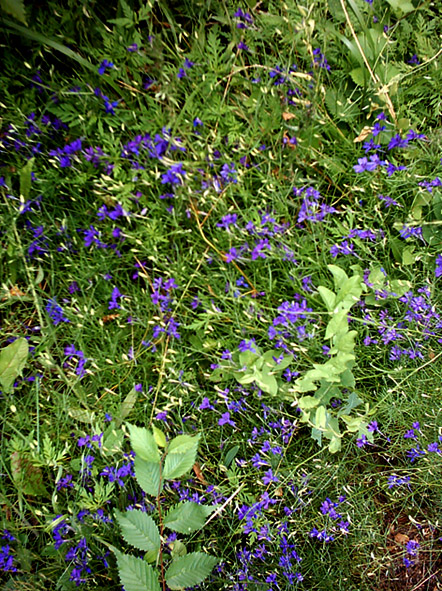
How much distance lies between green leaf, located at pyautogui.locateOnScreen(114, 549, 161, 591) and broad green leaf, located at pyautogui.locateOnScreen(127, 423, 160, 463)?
297 millimetres

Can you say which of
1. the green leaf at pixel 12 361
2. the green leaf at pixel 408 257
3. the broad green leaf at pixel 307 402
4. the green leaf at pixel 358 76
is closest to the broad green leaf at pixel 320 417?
the broad green leaf at pixel 307 402

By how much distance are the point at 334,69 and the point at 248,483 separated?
2.00 metres

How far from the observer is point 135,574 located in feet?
5.29

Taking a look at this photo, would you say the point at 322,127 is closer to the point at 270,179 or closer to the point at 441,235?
the point at 270,179

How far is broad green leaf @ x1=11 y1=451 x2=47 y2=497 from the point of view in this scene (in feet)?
7.00

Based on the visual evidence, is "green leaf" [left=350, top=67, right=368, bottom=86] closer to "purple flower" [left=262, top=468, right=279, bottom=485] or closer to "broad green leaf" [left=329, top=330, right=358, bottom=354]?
"broad green leaf" [left=329, top=330, right=358, bottom=354]

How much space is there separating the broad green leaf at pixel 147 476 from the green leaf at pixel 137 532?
8 centimetres

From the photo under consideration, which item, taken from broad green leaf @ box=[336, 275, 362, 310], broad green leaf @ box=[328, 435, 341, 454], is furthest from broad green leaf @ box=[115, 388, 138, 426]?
broad green leaf @ box=[336, 275, 362, 310]

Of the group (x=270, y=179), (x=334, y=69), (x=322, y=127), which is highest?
(x=334, y=69)

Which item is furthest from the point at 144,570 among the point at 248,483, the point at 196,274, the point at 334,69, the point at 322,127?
the point at 334,69

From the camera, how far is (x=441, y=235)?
2277 millimetres

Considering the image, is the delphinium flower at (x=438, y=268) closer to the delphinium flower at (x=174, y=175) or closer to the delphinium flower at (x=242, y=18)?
the delphinium flower at (x=174, y=175)

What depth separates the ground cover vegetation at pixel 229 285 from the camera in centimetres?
206

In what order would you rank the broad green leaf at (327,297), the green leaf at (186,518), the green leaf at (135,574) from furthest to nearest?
the broad green leaf at (327,297), the green leaf at (186,518), the green leaf at (135,574)
